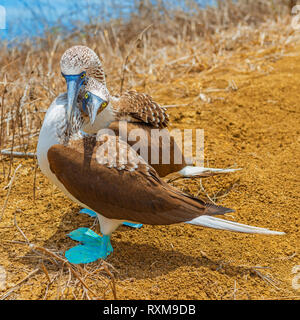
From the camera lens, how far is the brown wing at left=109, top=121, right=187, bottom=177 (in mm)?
2748

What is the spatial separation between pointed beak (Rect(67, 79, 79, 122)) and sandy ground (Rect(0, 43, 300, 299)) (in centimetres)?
85

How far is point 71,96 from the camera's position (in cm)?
238

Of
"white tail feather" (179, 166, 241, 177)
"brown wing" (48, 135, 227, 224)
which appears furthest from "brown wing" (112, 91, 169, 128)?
"brown wing" (48, 135, 227, 224)

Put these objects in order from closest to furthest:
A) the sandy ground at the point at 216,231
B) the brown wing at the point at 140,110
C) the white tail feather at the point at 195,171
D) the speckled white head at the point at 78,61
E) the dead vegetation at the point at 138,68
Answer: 1. the sandy ground at the point at 216,231
2. the dead vegetation at the point at 138,68
3. the speckled white head at the point at 78,61
4. the brown wing at the point at 140,110
5. the white tail feather at the point at 195,171

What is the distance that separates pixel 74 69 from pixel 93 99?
22 cm

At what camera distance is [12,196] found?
305 centimetres

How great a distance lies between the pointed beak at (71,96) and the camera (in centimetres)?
235

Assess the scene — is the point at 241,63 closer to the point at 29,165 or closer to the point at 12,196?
the point at 29,165

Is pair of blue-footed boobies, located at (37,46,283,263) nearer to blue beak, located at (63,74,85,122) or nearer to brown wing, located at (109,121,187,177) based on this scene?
blue beak, located at (63,74,85,122)

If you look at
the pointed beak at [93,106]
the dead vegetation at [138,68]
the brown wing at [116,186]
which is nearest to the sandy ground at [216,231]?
the dead vegetation at [138,68]

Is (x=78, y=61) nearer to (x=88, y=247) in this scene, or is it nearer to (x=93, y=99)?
(x=93, y=99)

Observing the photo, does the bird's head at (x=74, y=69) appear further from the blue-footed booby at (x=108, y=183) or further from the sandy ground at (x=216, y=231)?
the sandy ground at (x=216, y=231)

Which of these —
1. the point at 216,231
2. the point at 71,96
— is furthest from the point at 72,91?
the point at 216,231

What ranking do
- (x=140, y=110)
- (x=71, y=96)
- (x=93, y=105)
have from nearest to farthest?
(x=71, y=96), (x=93, y=105), (x=140, y=110)
